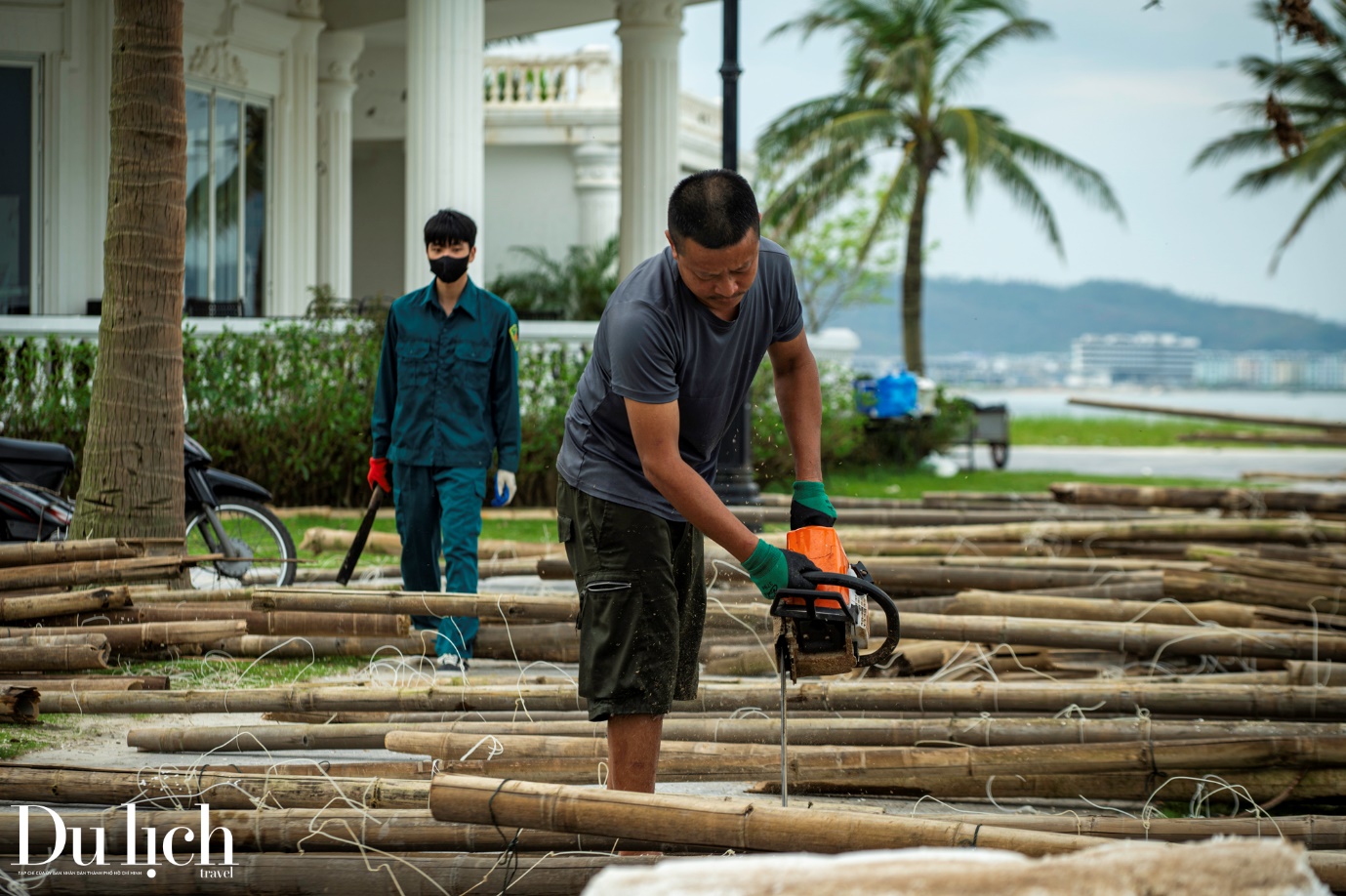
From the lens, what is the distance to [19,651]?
5.71m

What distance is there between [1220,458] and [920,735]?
2013 cm

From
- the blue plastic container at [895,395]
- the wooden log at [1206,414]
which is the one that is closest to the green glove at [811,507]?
the wooden log at [1206,414]

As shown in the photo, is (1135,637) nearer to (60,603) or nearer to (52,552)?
(60,603)

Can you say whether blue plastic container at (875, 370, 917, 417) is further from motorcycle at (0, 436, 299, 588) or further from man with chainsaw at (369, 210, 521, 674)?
man with chainsaw at (369, 210, 521, 674)

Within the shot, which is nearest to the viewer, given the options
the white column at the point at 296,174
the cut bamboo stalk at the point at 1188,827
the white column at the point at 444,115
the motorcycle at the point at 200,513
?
the cut bamboo stalk at the point at 1188,827

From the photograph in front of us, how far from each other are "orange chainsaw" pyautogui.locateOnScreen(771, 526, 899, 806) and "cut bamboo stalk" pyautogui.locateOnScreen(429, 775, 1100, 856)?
567 millimetres

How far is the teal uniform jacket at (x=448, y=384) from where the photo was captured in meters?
6.62

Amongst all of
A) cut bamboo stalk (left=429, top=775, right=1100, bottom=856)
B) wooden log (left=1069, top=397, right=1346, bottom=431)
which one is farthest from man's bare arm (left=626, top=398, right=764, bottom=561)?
wooden log (left=1069, top=397, right=1346, bottom=431)

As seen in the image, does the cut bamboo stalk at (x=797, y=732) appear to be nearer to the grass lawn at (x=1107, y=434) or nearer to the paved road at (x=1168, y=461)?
the paved road at (x=1168, y=461)

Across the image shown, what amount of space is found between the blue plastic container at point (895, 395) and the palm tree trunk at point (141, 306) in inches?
448

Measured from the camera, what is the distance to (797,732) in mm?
4875

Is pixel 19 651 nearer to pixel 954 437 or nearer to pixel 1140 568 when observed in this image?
pixel 1140 568

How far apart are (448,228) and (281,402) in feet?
20.3

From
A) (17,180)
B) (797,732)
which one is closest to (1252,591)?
(797,732)
